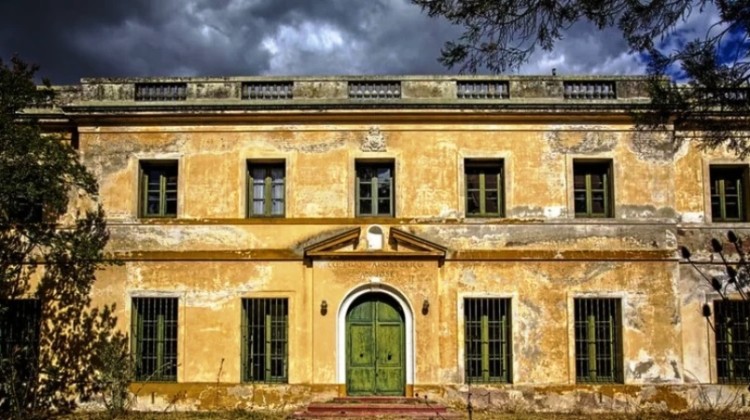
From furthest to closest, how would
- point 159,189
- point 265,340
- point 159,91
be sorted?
point 159,91, point 159,189, point 265,340

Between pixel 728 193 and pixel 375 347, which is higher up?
pixel 728 193

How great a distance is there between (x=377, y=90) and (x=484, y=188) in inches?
119

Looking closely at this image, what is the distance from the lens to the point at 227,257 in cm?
1719

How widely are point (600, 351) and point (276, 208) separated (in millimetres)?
7156

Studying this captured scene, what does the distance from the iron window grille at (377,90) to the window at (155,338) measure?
5651 millimetres

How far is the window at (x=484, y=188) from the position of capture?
17.6m

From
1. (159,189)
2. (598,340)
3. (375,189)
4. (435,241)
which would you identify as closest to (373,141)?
(375,189)

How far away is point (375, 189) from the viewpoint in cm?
1762

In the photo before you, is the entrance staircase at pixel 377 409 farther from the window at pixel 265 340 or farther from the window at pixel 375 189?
the window at pixel 375 189

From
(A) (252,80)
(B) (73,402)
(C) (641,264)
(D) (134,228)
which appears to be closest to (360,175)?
(A) (252,80)

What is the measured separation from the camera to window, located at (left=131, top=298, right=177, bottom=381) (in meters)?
17.1

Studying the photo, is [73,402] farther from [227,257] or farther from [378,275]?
[378,275]

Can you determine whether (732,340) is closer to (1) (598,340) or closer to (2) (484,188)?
(1) (598,340)

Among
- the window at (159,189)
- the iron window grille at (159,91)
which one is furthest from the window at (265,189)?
the iron window grille at (159,91)
